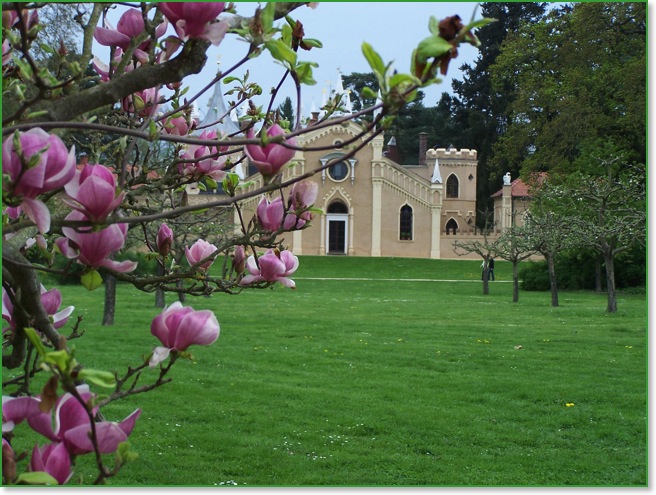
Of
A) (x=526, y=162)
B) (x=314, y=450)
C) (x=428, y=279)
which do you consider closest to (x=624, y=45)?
(x=526, y=162)

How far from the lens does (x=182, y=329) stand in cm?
112

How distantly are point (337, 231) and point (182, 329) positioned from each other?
42.0m

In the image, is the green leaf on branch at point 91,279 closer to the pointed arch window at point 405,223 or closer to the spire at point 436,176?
the pointed arch window at point 405,223

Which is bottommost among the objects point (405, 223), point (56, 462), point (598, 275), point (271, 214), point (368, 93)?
point (56, 462)

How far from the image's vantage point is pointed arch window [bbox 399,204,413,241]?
141 feet

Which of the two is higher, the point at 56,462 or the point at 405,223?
the point at 405,223

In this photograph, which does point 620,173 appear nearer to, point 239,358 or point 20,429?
point 239,358

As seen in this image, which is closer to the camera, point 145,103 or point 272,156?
point 272,156

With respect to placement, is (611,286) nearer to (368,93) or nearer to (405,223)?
(368,93)

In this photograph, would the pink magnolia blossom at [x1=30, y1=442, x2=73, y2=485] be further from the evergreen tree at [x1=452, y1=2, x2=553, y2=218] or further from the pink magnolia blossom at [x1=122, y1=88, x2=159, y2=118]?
the evergreen tree at [x1=452, y1=2, x2=553, y2=218]

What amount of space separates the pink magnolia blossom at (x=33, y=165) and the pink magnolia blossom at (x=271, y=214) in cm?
54

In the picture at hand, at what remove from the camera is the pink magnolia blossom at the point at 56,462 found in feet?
3.34

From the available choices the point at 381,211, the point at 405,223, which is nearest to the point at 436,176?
the point at 405,223

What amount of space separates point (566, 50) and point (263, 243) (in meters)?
24.3
